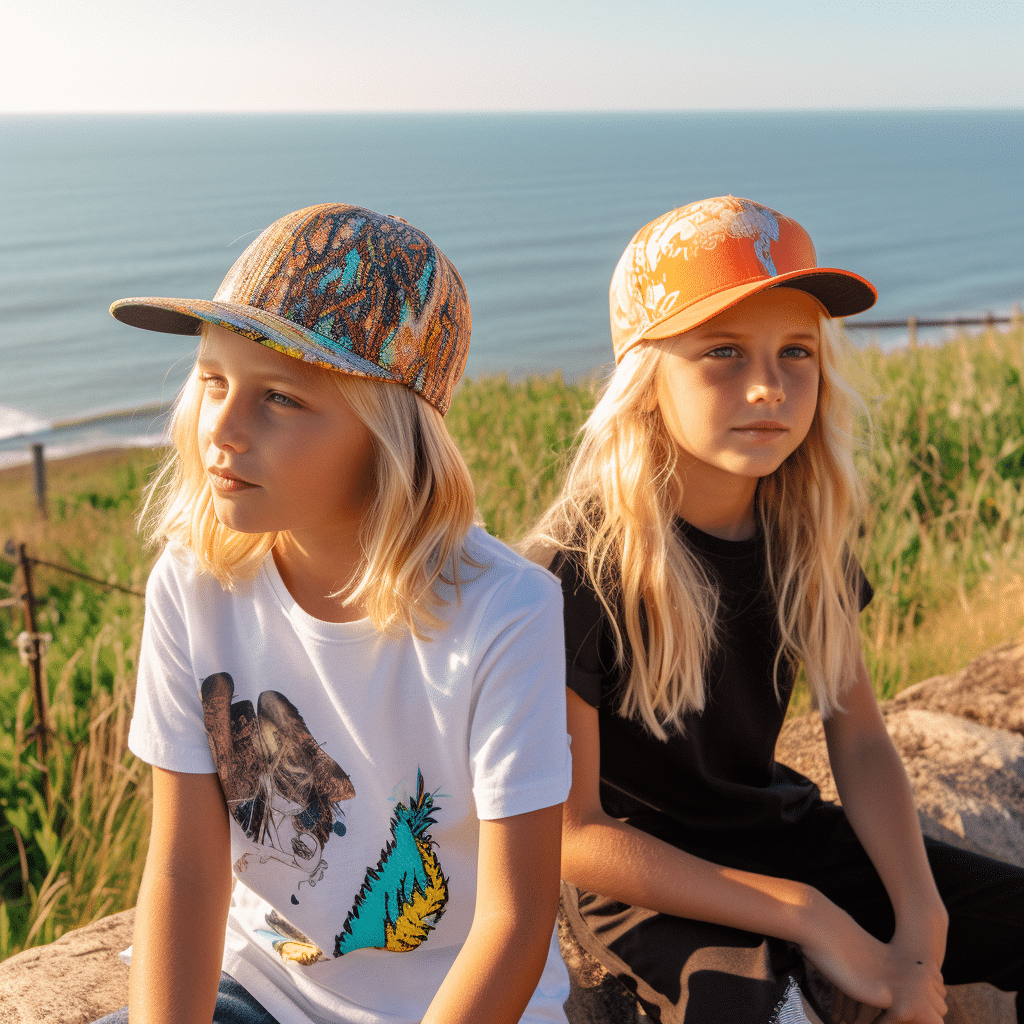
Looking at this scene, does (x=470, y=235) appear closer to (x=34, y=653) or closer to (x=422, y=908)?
(x=34, y=653)

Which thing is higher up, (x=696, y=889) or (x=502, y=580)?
(x=502, y=580)

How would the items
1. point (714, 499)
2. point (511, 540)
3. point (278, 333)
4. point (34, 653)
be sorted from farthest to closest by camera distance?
point (511, 540) < point (34, 653) < point (714, 499) < point (278, 333)

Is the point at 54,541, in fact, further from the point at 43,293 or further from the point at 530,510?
the point at 43,293

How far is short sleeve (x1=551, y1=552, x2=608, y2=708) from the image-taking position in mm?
1615

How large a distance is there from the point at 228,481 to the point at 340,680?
1.06 ft

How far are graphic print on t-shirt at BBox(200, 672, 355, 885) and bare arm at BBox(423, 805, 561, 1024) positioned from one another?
25 cm

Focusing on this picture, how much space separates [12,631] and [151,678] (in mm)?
5232

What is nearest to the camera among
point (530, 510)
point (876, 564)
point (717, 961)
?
point (717, 961)

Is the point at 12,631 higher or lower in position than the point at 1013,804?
lower

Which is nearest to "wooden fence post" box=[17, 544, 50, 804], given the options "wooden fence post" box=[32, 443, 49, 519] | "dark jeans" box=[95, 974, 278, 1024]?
"dark jeans" box=[95, 974, 278, 1024]

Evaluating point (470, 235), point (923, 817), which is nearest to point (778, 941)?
point (923, 817)

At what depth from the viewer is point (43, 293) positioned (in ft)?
112

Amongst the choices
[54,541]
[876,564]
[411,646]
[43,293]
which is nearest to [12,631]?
[54,541]

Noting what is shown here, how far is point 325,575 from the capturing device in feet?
4.74
